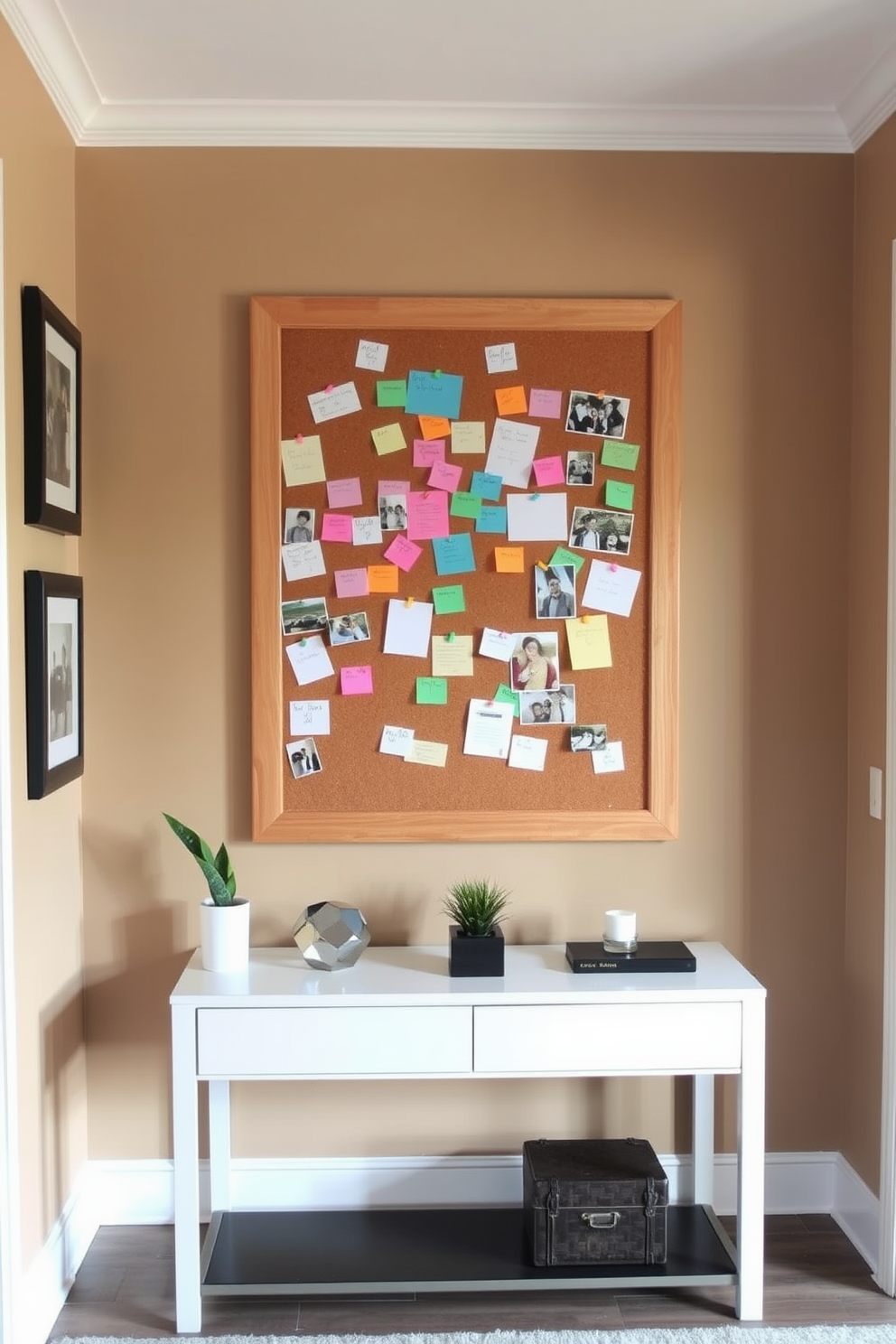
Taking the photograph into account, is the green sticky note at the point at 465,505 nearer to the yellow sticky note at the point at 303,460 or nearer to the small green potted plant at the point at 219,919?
the yellow sticky note at the point at 303,460

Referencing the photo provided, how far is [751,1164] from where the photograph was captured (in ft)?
7.85

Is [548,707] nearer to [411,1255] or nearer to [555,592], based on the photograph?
[555,592]

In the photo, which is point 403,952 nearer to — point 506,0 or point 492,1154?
point 492,1154

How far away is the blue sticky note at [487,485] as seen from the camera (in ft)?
8.89

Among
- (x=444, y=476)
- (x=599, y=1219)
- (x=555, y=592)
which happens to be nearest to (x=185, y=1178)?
(x=599, y=1219)

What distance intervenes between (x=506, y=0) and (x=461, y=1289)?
104 inches

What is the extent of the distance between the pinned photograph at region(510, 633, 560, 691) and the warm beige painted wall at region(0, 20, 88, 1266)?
3.53 ft

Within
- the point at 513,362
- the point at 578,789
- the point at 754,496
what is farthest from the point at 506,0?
the point at 578,789

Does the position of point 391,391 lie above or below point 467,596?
above

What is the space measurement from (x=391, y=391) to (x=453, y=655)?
2.13 feet

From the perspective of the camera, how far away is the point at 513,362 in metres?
2.71

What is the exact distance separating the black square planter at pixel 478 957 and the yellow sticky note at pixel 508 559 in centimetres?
86

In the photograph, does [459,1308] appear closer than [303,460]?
Yes

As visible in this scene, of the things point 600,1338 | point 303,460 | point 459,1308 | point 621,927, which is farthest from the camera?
point 303,460
